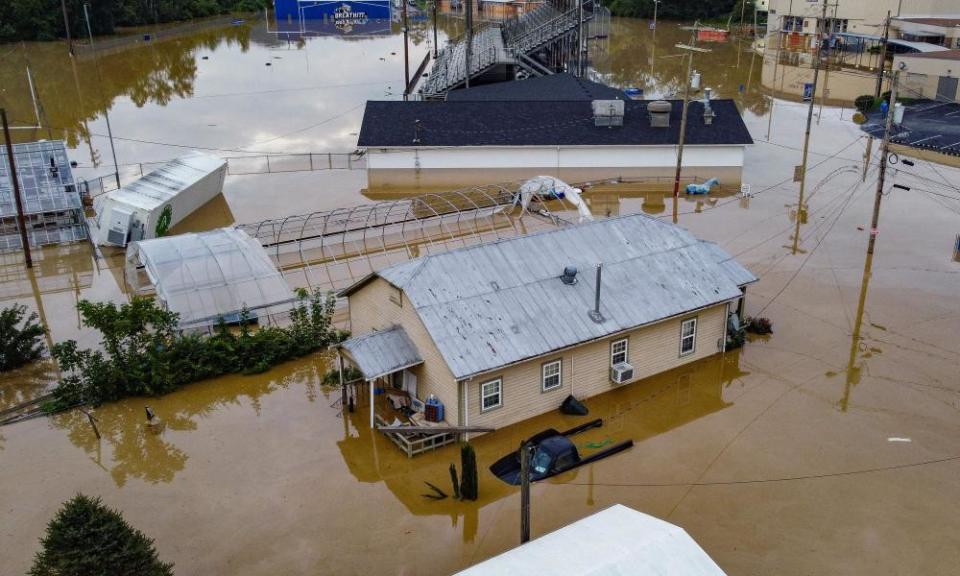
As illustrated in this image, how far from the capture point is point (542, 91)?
53.4 m

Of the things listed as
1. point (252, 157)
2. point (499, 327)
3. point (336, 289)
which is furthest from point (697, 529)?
point (252, 157)

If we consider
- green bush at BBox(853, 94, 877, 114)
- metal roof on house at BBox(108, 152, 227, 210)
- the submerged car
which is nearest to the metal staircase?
green bush at BBox(853, 94, 877, 114)

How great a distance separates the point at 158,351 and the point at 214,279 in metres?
3.88

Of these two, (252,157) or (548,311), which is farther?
(252,157)

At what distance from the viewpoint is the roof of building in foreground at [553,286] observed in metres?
21.1

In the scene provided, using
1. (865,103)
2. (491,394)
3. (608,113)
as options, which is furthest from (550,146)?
(865,103)

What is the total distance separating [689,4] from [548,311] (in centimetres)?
10026

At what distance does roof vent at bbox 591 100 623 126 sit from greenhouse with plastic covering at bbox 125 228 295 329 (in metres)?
24.4

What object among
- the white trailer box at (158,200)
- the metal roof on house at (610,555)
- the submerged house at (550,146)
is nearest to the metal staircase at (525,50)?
the submerged house at (550,146)

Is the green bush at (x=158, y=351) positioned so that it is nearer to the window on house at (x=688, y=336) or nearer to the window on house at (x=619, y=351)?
the window on house at (x=619, y=351)

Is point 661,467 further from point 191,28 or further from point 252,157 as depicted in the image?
point 191,28

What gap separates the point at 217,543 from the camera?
57.4 feet

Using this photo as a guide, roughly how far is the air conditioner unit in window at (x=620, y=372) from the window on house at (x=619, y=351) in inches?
5.6

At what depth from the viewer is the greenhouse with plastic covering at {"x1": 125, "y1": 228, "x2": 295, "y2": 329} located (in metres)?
26.5
